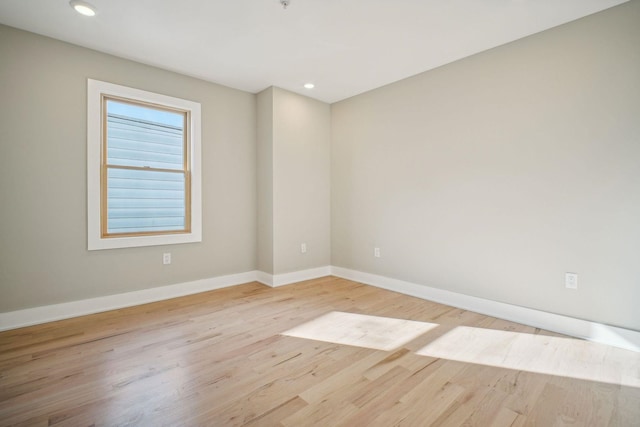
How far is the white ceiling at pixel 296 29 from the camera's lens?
227 cm

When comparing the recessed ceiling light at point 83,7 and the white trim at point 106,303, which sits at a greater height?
the recessed ceiling light at point 83,7

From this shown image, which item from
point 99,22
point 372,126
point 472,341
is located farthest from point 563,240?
point 99,22

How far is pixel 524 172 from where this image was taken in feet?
8.80

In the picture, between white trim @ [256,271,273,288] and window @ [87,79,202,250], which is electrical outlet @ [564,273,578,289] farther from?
window @ [87,79,202,250]

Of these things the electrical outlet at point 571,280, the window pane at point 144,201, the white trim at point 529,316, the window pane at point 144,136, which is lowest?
the white trim at point 529,316

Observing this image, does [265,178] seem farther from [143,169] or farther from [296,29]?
[296,29]

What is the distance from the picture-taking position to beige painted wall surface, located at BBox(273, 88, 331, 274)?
393 centimetres

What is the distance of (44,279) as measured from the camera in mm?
2695

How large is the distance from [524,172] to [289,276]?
291 centimetres

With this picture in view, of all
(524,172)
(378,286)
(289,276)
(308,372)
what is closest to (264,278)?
(289,276)

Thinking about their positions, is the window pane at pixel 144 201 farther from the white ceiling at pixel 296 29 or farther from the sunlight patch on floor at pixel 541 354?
the sunlight patch on floor at pixel 541 354

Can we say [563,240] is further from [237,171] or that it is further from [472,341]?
[237,171]

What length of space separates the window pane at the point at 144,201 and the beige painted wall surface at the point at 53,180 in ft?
0.79

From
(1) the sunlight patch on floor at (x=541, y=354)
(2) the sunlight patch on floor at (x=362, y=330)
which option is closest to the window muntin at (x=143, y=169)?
(2) the sunlight patch on floor at (x=362, y=330)
